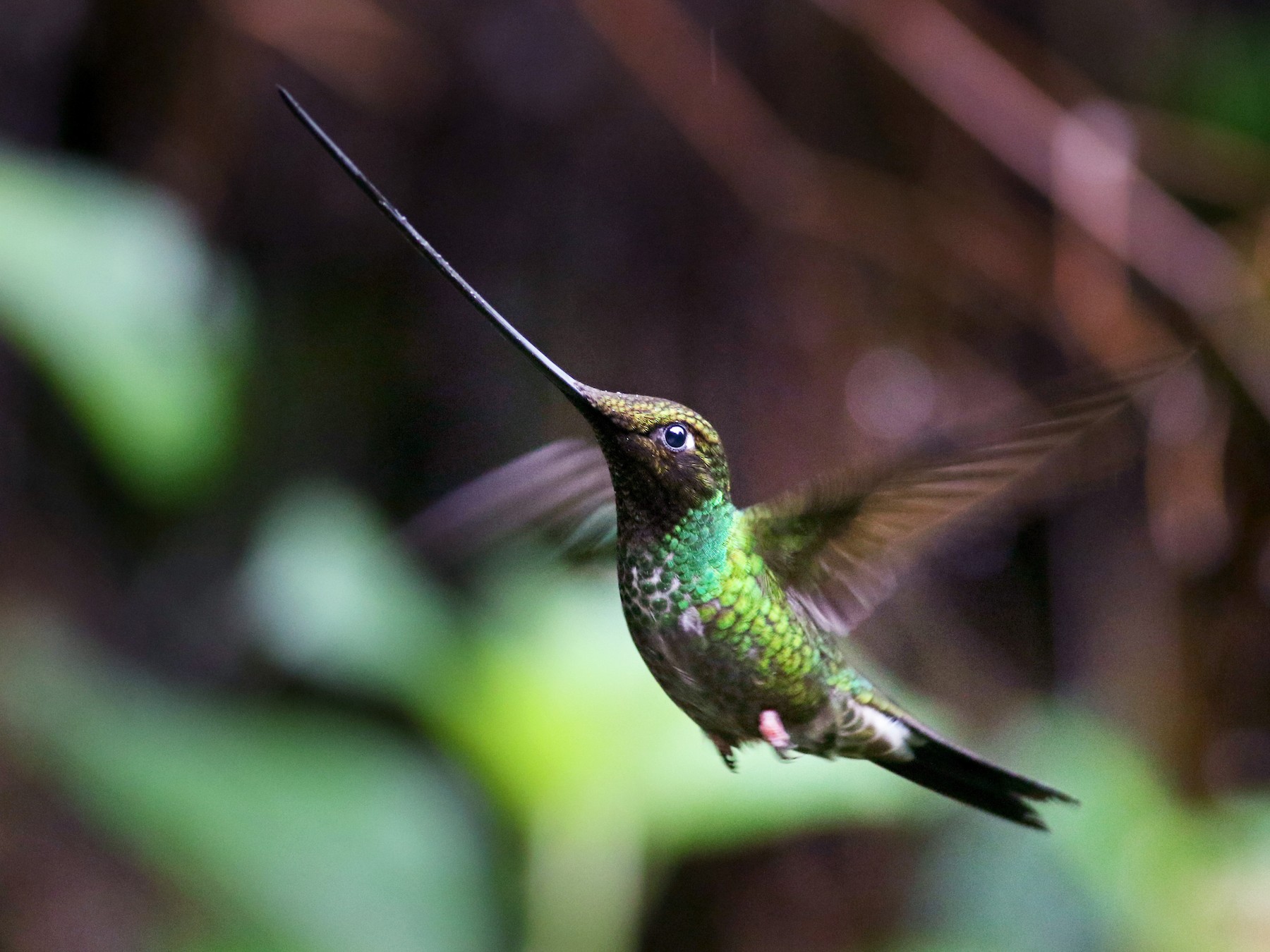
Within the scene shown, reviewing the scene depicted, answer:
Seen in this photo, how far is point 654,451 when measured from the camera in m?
0.81

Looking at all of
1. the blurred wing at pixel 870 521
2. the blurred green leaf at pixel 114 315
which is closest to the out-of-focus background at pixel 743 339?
the blurred green leaf at pixel 114 315

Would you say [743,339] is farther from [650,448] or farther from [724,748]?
[650,448]

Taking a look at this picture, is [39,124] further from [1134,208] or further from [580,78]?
[1134,208]

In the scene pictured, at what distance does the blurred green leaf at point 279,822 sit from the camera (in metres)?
1.83

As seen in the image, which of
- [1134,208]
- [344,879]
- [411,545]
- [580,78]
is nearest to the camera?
[411,545]

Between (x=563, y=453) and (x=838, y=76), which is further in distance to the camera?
(x=838, y=76)

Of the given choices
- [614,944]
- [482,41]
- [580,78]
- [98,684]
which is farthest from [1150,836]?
[482,41]

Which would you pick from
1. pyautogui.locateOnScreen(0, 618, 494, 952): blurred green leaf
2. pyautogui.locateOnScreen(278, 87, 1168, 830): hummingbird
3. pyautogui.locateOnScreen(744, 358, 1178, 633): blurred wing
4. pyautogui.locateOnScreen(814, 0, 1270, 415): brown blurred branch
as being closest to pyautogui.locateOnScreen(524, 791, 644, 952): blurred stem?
pyautogui.locateOnScreen(0, 618, 494, 952): blurred green leaf

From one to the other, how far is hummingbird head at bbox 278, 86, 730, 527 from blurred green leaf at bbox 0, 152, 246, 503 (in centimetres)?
93

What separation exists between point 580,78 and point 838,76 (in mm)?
743

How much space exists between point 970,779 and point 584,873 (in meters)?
0.89

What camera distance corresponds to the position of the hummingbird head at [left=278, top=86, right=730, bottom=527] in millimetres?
758

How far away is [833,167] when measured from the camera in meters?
3.36

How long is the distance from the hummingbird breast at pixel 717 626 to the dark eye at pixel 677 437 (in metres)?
0.07
